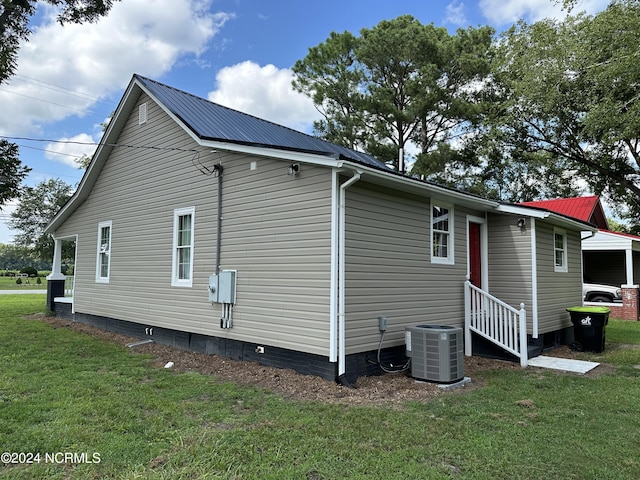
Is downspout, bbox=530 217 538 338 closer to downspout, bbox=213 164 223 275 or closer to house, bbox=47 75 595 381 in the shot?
house, bbox=47 75 595 381

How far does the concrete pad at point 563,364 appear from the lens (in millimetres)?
6938

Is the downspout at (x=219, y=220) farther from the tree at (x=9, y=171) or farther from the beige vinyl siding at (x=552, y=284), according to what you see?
the beige vinyl siding at (x=552, y=284)

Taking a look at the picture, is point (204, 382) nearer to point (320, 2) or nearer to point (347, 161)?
point (347, 161)

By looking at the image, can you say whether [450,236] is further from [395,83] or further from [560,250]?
[395,83]

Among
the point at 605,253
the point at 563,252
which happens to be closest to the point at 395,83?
the point at 605,253

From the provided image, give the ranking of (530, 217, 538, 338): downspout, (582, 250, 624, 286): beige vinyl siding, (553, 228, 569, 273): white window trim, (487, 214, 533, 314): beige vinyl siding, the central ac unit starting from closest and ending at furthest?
the central ac unit → (530, 217, 538, 338): downspout → (487, 214, 533, 314): beige vinyl siding → (553, 228, 569, 273): white window trim → (582, 250, 624, 286): beige vinyl siding

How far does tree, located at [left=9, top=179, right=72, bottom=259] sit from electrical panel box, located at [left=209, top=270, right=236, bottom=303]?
34735 millimetres

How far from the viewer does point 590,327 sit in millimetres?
8578

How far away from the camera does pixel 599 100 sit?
16.5 metres

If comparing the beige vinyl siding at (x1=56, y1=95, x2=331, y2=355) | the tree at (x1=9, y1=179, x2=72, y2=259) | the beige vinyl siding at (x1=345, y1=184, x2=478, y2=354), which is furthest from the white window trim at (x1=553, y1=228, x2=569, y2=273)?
A: the tree at (x1=9, y1=179, x2=72, y2=259)

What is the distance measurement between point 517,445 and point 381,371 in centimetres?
266

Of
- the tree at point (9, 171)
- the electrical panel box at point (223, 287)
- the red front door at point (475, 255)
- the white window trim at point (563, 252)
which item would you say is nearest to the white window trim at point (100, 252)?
the tree at point (9, 171)

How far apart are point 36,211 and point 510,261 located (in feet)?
130

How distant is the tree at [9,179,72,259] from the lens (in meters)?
35.7
